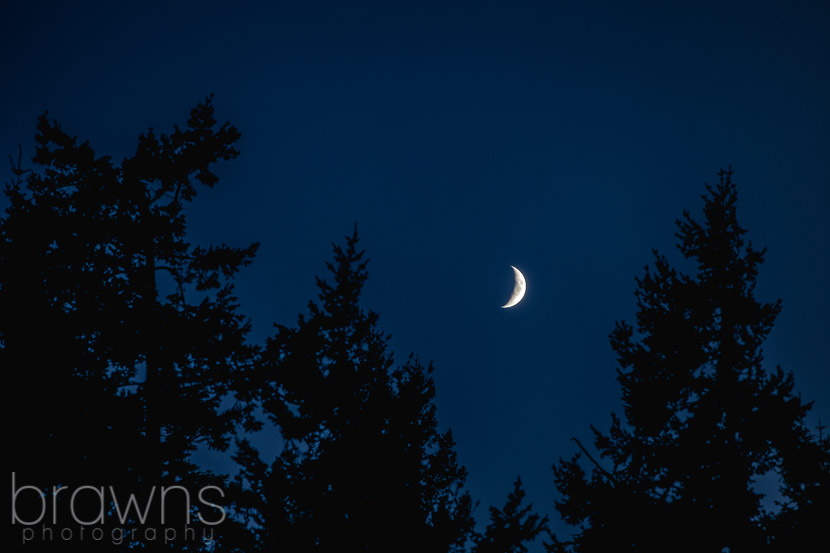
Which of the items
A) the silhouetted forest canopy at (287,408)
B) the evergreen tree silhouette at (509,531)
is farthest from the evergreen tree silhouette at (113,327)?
the evergreen tree silhouette at (509,531)

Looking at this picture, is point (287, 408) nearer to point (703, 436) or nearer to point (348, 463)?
point (348, 463)

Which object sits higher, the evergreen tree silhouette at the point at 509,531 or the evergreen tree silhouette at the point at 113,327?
the evergreen tree silhouette at the point at 113,327

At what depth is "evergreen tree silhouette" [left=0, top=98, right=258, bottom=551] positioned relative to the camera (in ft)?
26.8

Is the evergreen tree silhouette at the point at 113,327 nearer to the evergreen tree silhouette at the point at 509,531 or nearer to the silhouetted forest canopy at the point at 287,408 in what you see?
the silhouetted forest canopy at the point at 287,408

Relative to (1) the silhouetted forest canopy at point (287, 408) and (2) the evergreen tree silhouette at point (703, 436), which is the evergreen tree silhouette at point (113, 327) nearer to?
(1) the silhouetted forest canopy at point (287, 408)

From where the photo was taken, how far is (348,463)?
1050cm

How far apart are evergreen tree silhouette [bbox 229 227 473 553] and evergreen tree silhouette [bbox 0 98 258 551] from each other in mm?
1038

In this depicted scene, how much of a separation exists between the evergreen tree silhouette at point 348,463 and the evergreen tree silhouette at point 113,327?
1.04 m

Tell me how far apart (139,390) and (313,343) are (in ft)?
11.2

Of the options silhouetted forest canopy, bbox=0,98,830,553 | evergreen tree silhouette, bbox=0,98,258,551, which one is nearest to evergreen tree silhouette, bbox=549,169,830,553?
silhouetted forest canopy, bbox=0,98,830,553

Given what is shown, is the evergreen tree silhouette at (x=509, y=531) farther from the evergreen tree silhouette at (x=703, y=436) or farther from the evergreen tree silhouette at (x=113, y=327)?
the evergreen tree silhouette at (x=113, y=327)

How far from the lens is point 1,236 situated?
32.0 feet

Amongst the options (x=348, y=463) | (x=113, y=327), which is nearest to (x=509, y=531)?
(x=348, y=463)

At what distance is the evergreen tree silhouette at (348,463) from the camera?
32.5 ft
